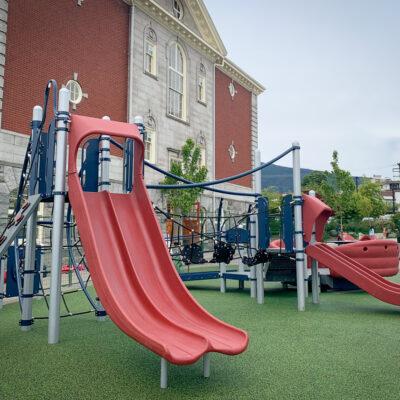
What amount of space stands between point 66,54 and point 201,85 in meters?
9.08

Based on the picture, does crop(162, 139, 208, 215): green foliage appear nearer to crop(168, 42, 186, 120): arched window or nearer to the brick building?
the brick building

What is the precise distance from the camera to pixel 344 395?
111 inches

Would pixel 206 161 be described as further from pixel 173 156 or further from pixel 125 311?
pixel 125 311

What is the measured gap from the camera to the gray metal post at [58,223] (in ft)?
14.5

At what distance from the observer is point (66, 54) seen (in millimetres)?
15102

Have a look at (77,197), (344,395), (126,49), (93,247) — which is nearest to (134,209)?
(77,197)

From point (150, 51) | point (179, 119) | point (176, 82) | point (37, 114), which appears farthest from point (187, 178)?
point (37, 114)

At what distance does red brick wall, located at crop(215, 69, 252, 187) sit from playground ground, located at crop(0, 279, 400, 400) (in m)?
18.6

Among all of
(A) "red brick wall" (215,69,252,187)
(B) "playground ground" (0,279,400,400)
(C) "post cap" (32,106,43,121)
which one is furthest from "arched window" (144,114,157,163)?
(B) "playground ground" (0,279,400,400)

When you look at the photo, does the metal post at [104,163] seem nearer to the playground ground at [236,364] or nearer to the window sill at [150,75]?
the playground ground at [236,364]

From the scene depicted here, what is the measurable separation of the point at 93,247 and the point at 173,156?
16.9 meters

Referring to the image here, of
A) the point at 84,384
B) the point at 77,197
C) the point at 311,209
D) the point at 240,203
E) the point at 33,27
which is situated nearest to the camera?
the point at 84,384

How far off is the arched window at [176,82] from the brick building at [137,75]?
2.0 inches

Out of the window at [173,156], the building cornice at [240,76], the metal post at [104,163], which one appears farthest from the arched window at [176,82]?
the metal post at [104,163]
